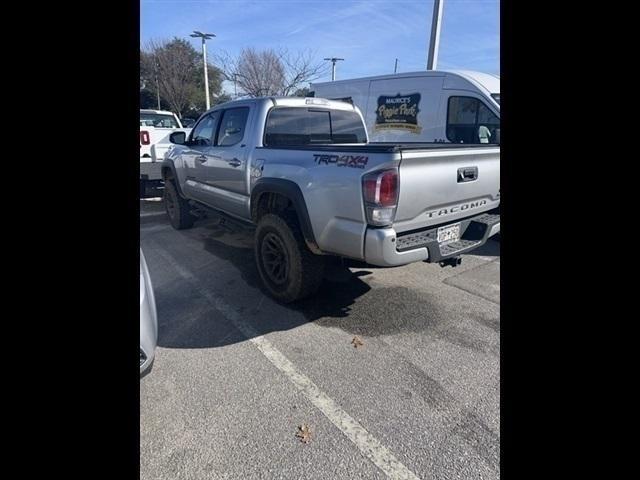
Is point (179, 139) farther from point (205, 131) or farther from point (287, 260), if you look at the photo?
point (287, 260)

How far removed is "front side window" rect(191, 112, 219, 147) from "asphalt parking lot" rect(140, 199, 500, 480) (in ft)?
6.65

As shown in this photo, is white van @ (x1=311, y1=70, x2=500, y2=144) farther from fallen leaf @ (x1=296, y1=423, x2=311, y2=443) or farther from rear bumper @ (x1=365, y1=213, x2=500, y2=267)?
fallen leaf @ (x1=296, y1=423, x2=311, y2=443)

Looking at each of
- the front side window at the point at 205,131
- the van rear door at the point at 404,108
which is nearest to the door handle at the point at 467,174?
the front side window at the point at 205,131

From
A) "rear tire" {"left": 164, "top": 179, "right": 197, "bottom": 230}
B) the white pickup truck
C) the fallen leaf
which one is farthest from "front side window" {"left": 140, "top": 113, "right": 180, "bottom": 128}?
the fallen leaf

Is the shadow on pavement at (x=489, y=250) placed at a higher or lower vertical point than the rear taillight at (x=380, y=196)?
lower

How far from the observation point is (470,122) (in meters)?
7.42

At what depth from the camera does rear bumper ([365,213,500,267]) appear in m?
2.89

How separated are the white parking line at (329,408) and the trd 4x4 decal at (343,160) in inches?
61.9

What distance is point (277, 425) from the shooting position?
2.32m

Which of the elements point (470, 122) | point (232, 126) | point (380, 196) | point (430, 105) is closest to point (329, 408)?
point (380, 196)

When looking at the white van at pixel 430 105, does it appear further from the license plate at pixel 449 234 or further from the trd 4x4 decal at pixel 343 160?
the trd 4x4 decal at pixel 343 160

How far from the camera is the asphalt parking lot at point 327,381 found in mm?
2092
